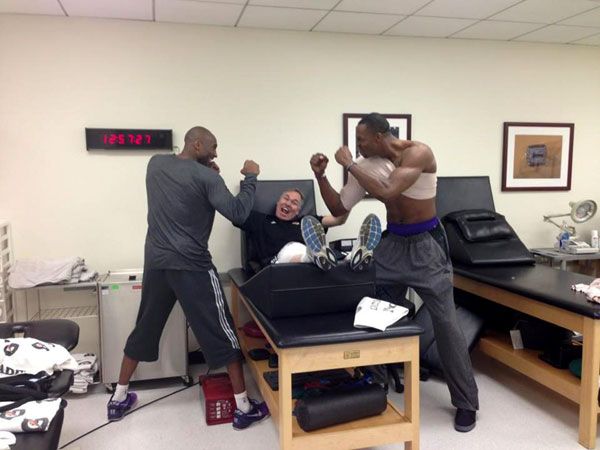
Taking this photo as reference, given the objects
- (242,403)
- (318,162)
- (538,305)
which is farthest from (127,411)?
(538,305)

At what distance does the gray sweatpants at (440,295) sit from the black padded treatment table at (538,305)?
0.45 meters

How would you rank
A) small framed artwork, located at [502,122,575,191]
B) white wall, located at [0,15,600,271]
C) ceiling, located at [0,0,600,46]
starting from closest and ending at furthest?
A: ceiling, located at [0,0,600,46]
white wall, located at [0,15,600,271]
small framed artwork, located at [502,122,575,191]

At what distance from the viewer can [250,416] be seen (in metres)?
2.52

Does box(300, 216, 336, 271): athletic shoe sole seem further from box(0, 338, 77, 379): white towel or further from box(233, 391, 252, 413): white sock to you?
box(0, 338, 77, 379): white towel

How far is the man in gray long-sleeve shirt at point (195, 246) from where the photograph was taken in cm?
248

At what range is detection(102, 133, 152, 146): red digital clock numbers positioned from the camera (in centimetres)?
327

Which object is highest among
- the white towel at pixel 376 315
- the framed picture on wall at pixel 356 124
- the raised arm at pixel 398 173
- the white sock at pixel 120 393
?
the framed picture on wall at pixel 356 124

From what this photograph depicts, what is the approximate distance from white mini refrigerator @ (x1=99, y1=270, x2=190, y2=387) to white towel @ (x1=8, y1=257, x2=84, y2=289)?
0.22 m

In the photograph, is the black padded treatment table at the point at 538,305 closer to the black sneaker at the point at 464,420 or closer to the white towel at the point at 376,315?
the black sneaker at the point at 464,420

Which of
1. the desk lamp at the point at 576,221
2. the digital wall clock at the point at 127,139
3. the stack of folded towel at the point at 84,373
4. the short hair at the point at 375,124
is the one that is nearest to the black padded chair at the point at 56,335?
the stack of folded towel at the point at 84,373

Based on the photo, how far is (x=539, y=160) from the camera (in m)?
4.09

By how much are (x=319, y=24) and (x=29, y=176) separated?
2.22 m

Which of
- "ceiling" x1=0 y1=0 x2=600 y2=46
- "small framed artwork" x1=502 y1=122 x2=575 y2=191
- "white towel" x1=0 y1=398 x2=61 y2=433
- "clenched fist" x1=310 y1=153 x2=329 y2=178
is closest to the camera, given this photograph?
"white towel" x1=0 y1=398 x2=61 y2=433

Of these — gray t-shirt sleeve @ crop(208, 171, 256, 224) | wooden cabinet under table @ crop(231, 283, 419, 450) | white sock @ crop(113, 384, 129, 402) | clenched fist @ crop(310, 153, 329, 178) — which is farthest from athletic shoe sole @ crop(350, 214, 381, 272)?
white sock @ crop(113, 384, 129, 402)
